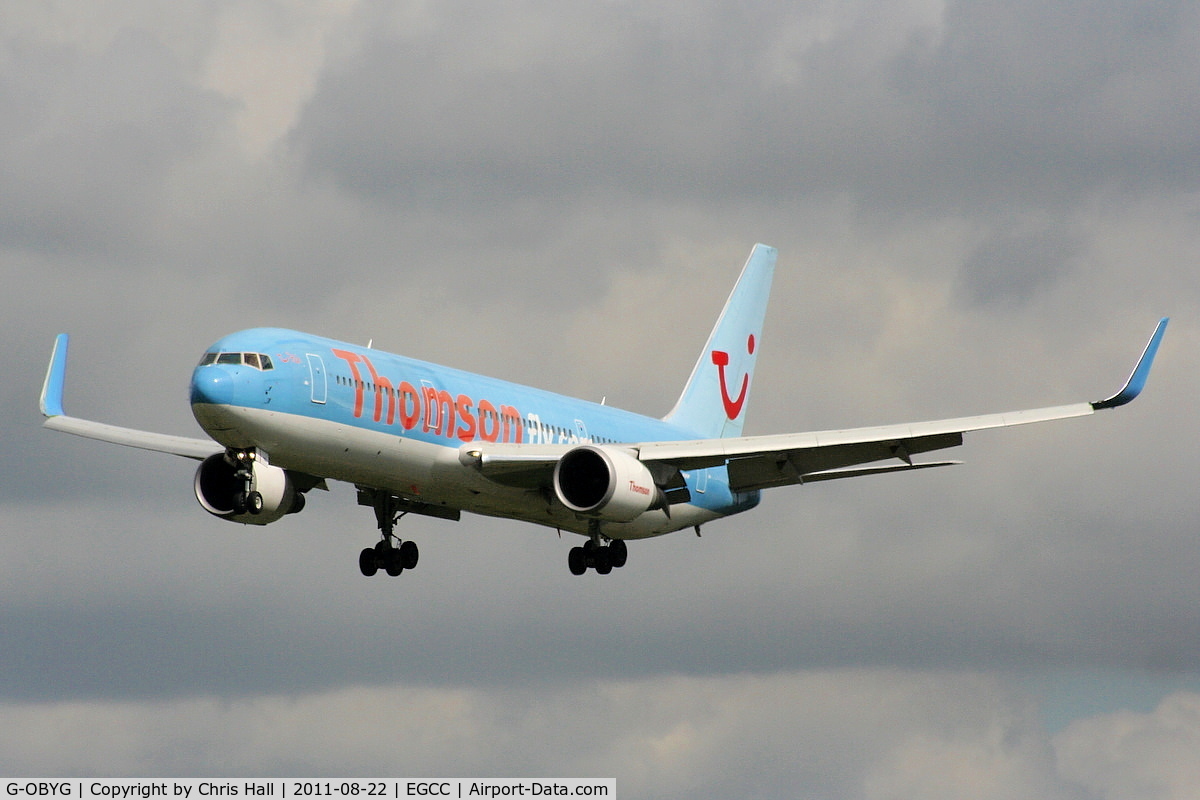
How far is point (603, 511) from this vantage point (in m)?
52.8

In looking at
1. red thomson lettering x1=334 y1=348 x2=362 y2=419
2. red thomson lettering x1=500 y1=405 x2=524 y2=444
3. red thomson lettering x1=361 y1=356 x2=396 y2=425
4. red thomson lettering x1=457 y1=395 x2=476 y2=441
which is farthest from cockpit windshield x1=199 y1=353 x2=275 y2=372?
red thomson lettering x1=500 y1=405 x2=524 y2=444

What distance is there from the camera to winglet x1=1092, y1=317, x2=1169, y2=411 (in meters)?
48.2

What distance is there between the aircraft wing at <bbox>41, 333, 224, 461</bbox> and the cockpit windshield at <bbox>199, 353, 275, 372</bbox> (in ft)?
36.6

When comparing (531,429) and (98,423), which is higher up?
(98,423)

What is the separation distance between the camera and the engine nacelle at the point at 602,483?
173 ft

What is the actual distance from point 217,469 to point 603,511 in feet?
33.6

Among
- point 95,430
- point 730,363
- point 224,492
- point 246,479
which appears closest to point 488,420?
point 224,492

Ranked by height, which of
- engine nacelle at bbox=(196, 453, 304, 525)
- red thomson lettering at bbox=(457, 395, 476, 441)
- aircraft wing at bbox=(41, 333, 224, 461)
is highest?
aircraft wing at bbox=(41, 333, 224, 461)

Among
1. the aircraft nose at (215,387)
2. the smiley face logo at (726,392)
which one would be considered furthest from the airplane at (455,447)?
the smiley face logo at (726,392)

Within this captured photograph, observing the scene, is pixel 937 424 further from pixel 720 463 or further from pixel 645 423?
pixel 645 423

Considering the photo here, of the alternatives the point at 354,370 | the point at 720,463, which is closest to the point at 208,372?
the point at 354,370

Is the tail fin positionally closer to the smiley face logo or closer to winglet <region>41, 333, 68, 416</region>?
the smiley face logo

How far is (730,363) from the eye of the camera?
72375mm

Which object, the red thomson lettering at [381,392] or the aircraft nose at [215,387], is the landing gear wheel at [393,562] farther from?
the aircraft nose at [215,387]
